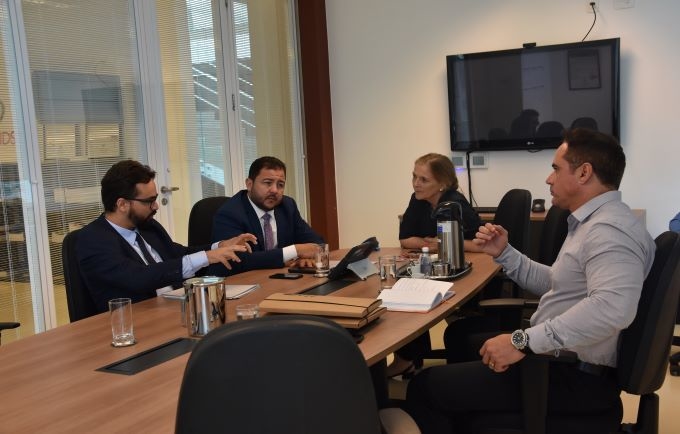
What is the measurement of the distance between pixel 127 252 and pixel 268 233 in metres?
0.95

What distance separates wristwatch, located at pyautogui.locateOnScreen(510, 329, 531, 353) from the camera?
1912 mm

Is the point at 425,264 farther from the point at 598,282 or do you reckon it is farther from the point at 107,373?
the point at 107,373

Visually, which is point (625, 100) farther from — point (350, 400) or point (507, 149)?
point (350, 400)

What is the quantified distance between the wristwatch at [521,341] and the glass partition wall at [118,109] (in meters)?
2.97

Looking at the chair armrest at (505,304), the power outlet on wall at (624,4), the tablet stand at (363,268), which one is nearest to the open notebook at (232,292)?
the tablet stand at (363,268)

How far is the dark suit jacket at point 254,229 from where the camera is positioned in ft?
10.5

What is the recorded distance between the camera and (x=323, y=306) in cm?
206

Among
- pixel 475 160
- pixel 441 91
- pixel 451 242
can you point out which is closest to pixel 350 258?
pixel 451 242

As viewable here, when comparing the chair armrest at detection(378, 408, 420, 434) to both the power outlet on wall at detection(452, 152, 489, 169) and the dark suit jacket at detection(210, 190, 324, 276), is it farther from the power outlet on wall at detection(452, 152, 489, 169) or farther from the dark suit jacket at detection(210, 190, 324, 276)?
the power outlet on wall at detection(452, 152, 489, 169)

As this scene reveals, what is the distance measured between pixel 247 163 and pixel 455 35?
2.03 meters

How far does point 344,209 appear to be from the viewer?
6.14 m

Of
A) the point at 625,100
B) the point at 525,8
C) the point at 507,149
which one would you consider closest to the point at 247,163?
the point at 507,149

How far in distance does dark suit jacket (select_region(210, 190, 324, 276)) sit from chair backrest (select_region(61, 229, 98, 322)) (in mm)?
714

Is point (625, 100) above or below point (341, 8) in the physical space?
below
